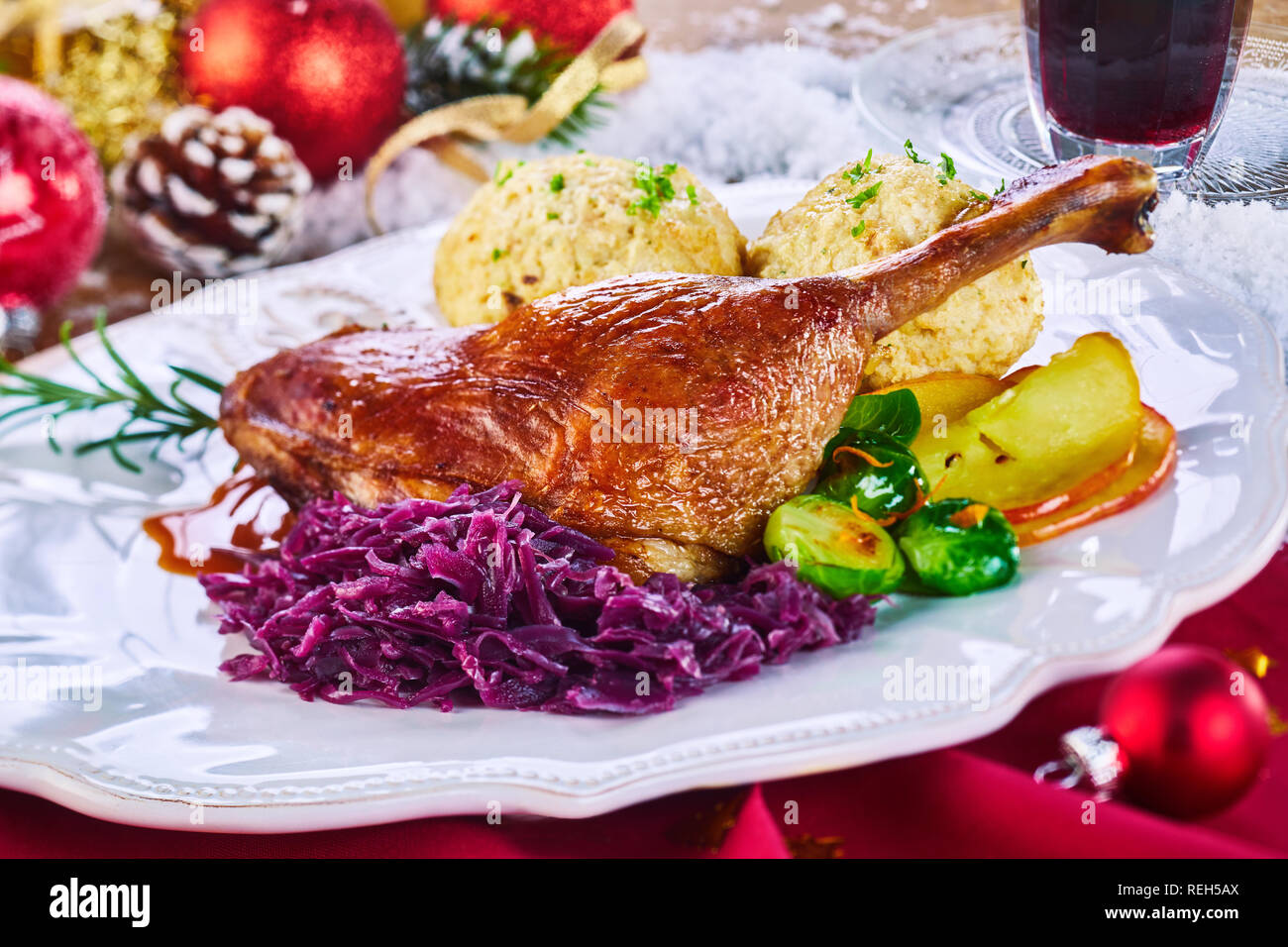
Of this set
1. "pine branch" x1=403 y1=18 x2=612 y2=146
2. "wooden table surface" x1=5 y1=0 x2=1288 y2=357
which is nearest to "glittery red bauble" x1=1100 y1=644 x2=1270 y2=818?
"pine branch" x1=403 y1=18 x2=612 y2=146

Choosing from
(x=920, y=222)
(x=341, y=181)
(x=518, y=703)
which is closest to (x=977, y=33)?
(x=920, y=222)

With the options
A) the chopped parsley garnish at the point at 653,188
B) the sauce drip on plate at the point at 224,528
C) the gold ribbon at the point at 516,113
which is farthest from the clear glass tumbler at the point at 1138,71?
the sauce drip on plate at the point at 224,528

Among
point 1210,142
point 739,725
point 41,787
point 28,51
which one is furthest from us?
point 28,51

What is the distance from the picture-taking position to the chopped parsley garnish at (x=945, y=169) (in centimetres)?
226

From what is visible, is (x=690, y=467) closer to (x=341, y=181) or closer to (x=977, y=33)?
(x=977, y=33)

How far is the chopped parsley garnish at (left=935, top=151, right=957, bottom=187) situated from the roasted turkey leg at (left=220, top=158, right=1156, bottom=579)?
0.53ft

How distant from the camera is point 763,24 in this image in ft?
15.0

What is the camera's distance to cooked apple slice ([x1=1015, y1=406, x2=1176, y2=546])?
71.0 inches

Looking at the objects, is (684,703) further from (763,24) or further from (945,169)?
(763,24)

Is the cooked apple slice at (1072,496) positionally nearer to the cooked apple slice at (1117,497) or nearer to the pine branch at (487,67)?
the cooked apple slice at (1117,497)

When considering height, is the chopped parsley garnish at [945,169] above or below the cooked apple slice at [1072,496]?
above

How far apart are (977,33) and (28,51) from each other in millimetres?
2655

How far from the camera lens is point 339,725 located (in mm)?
1726

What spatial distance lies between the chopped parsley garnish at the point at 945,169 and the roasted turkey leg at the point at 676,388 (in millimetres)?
162
